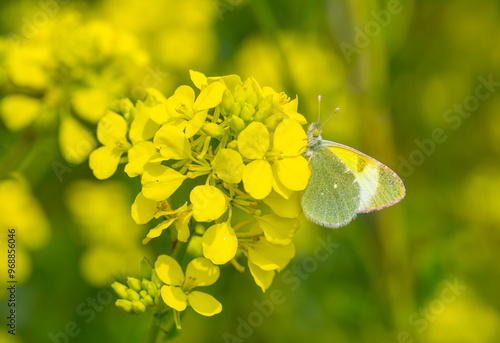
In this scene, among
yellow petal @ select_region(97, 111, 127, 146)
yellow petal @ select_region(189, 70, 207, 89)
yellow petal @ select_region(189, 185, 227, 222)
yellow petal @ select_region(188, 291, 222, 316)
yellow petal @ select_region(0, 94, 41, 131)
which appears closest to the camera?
yellow petal @ select_region(189, 185, 227, 222)

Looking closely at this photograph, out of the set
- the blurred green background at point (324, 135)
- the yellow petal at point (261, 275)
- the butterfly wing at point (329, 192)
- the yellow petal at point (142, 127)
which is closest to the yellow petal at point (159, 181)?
the yellow petal at point (142, 127)

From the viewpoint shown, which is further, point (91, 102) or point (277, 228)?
point (91, 102)

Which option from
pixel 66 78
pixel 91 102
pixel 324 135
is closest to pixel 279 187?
pixel 91 102

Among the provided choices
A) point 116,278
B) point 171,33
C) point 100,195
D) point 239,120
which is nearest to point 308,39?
point 171,33

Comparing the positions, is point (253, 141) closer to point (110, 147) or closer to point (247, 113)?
point (247, 113)

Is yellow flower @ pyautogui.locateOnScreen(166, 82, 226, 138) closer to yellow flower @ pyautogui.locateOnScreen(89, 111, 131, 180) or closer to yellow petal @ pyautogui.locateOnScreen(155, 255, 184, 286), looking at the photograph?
yellow flower @ pyautogui.locateOnScreen(89, 111, 131, 180)

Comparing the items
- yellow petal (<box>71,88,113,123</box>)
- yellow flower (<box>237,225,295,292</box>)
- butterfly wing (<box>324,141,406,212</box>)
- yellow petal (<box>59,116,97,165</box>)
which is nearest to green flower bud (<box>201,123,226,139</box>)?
yellow flower (<box>237,225,295,292</box>)

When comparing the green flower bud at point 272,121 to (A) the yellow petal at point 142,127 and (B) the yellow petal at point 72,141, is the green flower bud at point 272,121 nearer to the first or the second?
(A) the yellow petal at point 142,127
